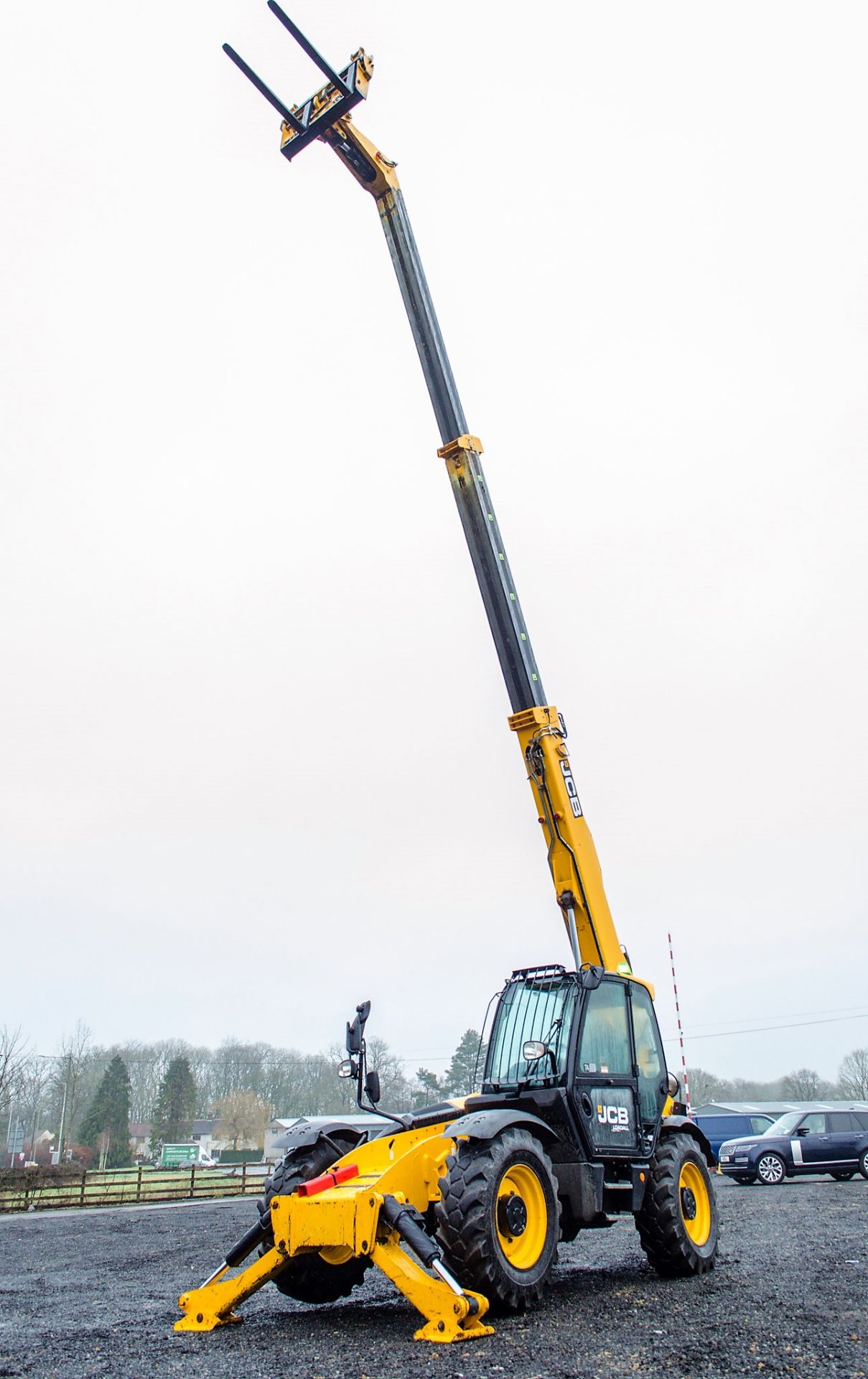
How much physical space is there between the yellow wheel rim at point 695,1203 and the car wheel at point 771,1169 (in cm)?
1300

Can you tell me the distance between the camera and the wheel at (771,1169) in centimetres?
1997

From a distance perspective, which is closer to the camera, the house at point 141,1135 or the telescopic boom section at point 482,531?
the telescopic boom section at point 482,531

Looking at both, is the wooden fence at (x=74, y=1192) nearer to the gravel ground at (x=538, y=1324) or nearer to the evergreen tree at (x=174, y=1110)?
the gravel ground at (x=538, y=1324)

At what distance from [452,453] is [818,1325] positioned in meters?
8.18

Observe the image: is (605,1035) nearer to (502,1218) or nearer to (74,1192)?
(502,1218)

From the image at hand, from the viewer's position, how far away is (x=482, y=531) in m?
10.3

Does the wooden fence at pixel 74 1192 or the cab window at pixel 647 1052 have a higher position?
the wooden fence at pixel 74 1192

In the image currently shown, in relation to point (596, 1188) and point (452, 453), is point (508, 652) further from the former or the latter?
point (596, 1188)

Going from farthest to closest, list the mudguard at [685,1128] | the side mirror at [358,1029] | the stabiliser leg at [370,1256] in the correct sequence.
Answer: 1. the mudguard at [685,1128]
2. the side mirror at [358,1029]
3. the stabiliser leg at [370,1256]

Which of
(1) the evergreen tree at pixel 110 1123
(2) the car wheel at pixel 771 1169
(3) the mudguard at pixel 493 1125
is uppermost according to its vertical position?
(1) the evergreen tree at pixel 110 1123

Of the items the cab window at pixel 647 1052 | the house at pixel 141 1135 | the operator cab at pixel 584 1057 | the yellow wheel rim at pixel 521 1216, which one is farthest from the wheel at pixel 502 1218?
the house at pixel 141 1135

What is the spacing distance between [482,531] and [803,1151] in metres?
16.4

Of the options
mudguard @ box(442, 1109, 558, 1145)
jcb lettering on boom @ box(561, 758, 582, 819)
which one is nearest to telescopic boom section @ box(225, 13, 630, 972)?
jcb lettering on boom @ box(561, 758, 582, 819)

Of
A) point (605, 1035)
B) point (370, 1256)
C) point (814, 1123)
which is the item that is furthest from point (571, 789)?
point (814, 1123)
